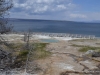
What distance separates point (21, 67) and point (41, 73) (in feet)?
9.61

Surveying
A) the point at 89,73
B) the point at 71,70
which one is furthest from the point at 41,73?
the point at 89,73

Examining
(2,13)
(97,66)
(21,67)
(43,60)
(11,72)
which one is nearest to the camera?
(2,13)

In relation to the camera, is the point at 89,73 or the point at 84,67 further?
the point at 84,67

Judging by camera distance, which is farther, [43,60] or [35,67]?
[43,60]

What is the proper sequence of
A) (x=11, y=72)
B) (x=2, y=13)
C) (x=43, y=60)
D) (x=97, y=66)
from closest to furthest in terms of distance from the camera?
(x=2, y=13), (x=11, y=72), (x=97, y=66), (x=43, y=60)

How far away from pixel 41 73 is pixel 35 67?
1.99 metres

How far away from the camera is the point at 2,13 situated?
63.7 ft

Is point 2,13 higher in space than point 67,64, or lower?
higher

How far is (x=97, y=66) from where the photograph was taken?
80.6 ft

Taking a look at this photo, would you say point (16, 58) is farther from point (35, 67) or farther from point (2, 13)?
point (2, 13)

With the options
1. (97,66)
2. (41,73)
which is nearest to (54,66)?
(41,73)

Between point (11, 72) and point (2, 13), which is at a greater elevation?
point (2, 13)

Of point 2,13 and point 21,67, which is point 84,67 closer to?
point 21,67

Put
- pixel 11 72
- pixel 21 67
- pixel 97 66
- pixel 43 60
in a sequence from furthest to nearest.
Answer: pixel 43 60
pixel 97 66
pixel 21 67
pixel 11 72
